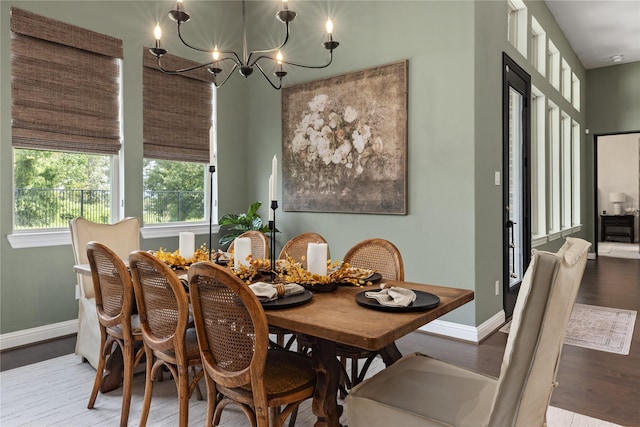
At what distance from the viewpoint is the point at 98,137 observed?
3.70m

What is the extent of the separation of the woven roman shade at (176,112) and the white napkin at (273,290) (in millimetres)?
2927

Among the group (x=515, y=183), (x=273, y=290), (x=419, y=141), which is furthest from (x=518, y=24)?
(x=273, y=290)

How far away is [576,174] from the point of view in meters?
7.55

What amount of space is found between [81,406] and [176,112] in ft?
9.55

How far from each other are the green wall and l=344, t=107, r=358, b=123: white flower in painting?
0.39 metres

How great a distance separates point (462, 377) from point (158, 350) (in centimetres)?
131

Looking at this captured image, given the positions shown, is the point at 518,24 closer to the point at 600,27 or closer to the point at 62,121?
the point at 600,27

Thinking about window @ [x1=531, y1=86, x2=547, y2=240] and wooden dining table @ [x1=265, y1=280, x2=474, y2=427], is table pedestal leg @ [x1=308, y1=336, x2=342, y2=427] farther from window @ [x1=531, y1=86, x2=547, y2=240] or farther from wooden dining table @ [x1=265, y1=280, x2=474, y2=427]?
window @ [x1=531, y1=86, x2=547, y2=240]

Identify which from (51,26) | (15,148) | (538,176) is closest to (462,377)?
(15,148)

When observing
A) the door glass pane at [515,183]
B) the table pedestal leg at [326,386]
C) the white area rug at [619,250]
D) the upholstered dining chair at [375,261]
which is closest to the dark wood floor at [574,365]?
the upholstered dining chair at [375,261]

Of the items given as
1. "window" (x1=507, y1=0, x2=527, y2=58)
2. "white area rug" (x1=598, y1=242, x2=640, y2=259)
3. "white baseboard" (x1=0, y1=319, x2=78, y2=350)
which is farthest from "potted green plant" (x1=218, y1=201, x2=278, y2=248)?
"white area rug" (x1=598, y1=242, x2=640, y2=259)

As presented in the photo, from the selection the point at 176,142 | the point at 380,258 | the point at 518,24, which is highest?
the point at 518,24

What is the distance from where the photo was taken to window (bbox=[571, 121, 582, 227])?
7.42 m

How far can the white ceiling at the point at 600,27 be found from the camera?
18.4 ft
